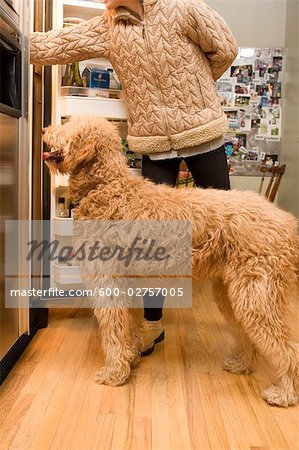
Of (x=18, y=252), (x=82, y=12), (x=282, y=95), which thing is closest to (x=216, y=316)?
(x=18, y=252)

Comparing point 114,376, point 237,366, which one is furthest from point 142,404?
point 237,366

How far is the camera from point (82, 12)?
2656mm

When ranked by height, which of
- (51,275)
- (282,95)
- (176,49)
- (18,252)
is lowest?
(51,275)

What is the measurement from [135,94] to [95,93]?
20.8 inches

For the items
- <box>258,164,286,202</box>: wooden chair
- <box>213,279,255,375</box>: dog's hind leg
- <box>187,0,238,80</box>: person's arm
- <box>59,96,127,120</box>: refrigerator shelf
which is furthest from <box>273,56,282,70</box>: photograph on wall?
<box>213,279,255,375</box>: dog's hind leg

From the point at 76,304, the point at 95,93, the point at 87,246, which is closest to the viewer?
the point at 87,246

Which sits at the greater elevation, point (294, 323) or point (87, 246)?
point (87, 246)

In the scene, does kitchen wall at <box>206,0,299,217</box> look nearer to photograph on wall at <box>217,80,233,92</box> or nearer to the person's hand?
photograph on wall at <box>217,80,233,92</box>

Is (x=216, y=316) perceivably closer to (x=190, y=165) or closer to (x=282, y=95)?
(x=190, y=165)

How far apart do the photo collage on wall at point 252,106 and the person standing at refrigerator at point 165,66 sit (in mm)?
2117

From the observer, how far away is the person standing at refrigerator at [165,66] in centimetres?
195

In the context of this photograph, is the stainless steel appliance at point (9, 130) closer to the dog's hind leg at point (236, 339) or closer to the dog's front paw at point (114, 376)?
the dog's front paw at point (114, 376)

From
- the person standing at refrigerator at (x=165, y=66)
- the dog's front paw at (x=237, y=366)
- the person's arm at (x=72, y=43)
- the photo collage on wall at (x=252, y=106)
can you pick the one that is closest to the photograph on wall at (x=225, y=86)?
the photo collage on wall at (x=252, y=106)

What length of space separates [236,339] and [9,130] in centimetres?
125
